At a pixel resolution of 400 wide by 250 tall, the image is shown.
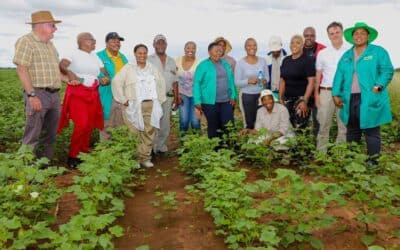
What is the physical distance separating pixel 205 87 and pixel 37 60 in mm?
2533

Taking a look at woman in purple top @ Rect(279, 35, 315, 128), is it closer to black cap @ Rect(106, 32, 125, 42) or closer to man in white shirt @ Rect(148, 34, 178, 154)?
man in white shirt @ Rect(148, 34, 178, 154)

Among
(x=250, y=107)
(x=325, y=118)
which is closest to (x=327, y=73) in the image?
(x=325, y=118)

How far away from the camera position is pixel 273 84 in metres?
7.21

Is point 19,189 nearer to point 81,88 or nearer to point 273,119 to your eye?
point 81,88

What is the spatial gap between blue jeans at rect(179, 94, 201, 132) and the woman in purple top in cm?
157

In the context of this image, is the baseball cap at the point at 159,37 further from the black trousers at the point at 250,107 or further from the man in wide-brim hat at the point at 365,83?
the man in wide-brim hat at the point at 365,83

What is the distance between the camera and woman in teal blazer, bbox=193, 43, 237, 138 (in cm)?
688


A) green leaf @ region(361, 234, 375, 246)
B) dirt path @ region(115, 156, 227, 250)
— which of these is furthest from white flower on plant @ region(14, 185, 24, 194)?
green leaf @ region(361, 234, 375, 246)

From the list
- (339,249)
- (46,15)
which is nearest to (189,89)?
(46,15)

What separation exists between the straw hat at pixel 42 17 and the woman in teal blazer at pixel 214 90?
2.29m

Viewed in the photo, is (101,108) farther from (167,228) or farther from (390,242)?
(390,242)

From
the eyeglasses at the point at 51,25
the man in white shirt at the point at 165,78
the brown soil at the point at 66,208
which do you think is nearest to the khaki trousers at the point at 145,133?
the man in white shirt at the point at 165,78

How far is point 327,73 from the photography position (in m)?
6.38

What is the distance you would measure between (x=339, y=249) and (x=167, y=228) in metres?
1.69
